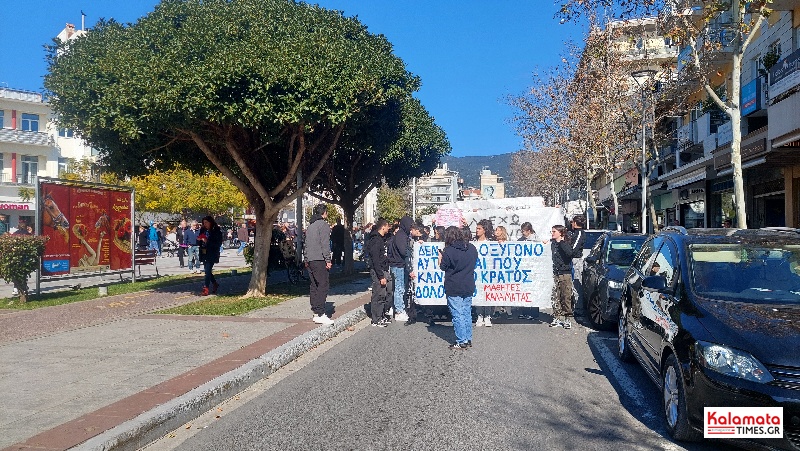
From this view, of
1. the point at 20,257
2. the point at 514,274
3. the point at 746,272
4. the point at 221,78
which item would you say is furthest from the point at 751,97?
the point at 20,257

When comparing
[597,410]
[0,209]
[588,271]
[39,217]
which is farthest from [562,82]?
[0,209]

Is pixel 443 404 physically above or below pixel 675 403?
below

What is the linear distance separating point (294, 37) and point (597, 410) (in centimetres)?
965

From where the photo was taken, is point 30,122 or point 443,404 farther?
point 30,122

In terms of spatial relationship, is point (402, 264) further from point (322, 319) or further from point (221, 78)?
point (221, 78)

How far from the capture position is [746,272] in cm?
597

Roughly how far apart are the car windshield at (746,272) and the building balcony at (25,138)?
2141 inches

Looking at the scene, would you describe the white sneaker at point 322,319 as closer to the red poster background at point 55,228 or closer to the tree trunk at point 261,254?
the tree trunk at point 261,254

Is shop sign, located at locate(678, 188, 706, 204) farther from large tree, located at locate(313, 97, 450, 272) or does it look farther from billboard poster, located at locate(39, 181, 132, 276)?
billboard poster, located at locate(39, 181, 132, 276)

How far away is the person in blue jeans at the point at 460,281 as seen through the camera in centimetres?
935

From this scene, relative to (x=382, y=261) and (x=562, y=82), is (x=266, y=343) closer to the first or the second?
(x=382, y=261)

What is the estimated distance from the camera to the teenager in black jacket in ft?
36.8

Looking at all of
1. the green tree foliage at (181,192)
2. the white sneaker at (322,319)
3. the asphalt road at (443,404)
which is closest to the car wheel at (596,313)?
the asphalt road at (443,404)

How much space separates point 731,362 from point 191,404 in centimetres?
463
